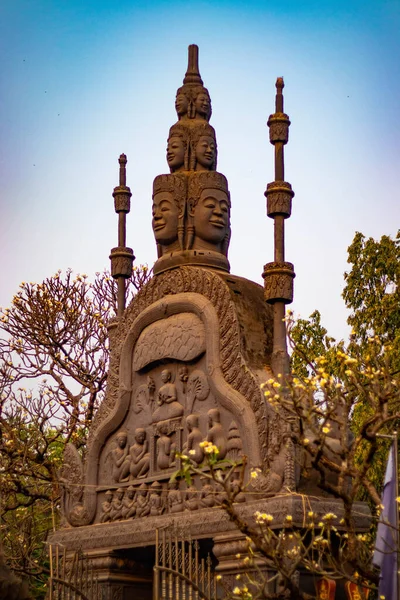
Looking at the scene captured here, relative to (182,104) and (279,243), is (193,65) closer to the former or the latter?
(182,104)

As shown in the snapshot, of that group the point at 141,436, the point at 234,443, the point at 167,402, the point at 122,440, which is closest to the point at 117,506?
the point at 122,440

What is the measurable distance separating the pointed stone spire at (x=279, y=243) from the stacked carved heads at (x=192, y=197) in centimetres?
117

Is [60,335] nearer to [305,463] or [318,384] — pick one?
[305,463]

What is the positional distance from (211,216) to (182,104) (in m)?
2.25

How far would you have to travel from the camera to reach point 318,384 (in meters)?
13.1

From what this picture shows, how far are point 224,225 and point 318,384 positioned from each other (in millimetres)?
6094

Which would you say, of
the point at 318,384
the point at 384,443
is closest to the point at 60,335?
the point at 384,443

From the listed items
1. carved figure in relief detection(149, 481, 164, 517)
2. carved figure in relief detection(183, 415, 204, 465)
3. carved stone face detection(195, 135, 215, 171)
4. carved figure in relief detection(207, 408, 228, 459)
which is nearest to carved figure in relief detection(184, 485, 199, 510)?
carved figure in relief detection(183, 415, 204, 465)

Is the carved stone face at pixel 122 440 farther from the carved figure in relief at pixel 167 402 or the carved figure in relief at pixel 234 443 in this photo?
the carved figure in relief at pixel 234 443

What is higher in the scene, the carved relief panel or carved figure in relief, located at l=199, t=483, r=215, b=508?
the carved relief panel

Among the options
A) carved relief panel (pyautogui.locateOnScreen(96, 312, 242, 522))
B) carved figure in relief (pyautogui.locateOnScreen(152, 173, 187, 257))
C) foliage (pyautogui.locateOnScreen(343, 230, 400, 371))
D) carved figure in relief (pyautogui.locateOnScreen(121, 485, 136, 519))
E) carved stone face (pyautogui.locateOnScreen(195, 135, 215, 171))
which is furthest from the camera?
foliage (pyautogui.locateOnScreen(343, 230, 400, 371))

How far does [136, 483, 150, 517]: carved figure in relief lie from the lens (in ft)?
58.2

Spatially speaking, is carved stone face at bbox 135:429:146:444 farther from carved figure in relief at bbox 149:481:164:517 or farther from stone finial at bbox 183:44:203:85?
stone finial at bbox 183:44:203:85

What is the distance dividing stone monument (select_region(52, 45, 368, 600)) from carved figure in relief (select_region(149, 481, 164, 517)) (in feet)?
0.06
